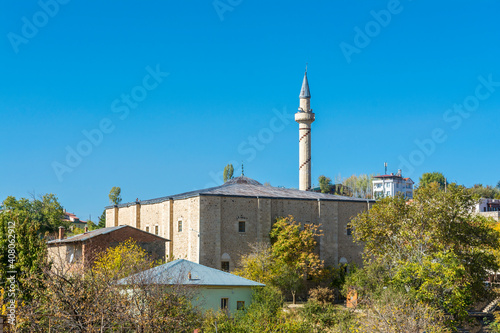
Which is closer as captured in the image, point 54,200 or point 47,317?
point 47,317

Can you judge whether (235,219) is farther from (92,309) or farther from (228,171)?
(228,171)

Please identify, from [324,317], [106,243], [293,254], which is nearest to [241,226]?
[293,254]

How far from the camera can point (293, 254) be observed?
38562 mm

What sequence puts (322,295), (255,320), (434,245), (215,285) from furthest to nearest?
(322,295), (434,245), (215,285), (255,320)

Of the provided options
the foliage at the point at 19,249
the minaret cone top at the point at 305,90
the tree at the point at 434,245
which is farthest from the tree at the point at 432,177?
the foliage at the point at 19,249

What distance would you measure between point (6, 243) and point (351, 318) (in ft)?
47.1

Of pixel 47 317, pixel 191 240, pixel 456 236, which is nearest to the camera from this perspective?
pixel 47 317

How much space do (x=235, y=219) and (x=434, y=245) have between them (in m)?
13.6

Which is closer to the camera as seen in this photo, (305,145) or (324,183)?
(305,145)

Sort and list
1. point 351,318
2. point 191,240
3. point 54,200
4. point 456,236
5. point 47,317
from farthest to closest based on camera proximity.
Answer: point 54,200 < point 191,240 < point 456,236 < point 351,318 < point 47,317

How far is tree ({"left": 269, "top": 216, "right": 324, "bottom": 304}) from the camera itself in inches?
1455

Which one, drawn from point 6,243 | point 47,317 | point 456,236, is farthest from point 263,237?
point 47,317

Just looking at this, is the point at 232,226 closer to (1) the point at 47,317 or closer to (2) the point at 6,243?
(2) the point at 6,243

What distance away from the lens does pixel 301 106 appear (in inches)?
2126
